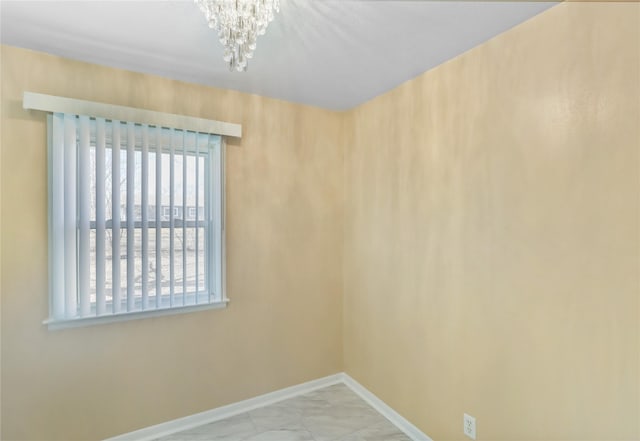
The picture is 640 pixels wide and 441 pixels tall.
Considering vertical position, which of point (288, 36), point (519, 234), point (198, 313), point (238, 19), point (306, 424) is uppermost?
point (288, 36)

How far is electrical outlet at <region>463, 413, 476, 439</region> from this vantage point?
5.62ft

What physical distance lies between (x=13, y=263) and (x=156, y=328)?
83 centimetres

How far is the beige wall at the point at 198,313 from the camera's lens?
1.74 meters

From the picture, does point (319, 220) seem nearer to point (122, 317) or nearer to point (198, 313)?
point (198, 313)

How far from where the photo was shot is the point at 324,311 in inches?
107

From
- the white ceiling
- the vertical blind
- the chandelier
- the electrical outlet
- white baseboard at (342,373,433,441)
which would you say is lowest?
white baseboard at (342,373,433,441)

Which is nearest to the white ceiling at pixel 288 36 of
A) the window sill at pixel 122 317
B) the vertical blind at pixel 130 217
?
the vertical blind at pixel 130 217

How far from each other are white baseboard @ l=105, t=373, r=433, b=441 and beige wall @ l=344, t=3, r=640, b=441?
0.10 m

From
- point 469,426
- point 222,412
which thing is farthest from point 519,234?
point 222,412

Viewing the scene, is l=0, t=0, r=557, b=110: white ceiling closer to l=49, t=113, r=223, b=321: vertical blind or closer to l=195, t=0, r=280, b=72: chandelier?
l=195, t=0, r=280, b=72: chandelier

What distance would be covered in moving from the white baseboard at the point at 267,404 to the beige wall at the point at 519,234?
10cm

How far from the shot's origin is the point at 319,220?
106 inches

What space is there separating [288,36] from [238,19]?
0.45 m

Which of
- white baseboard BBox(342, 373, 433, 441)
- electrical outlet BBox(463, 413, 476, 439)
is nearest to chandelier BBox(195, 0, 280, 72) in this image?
electrical outlet BBox(463, 413, 476, 439)
